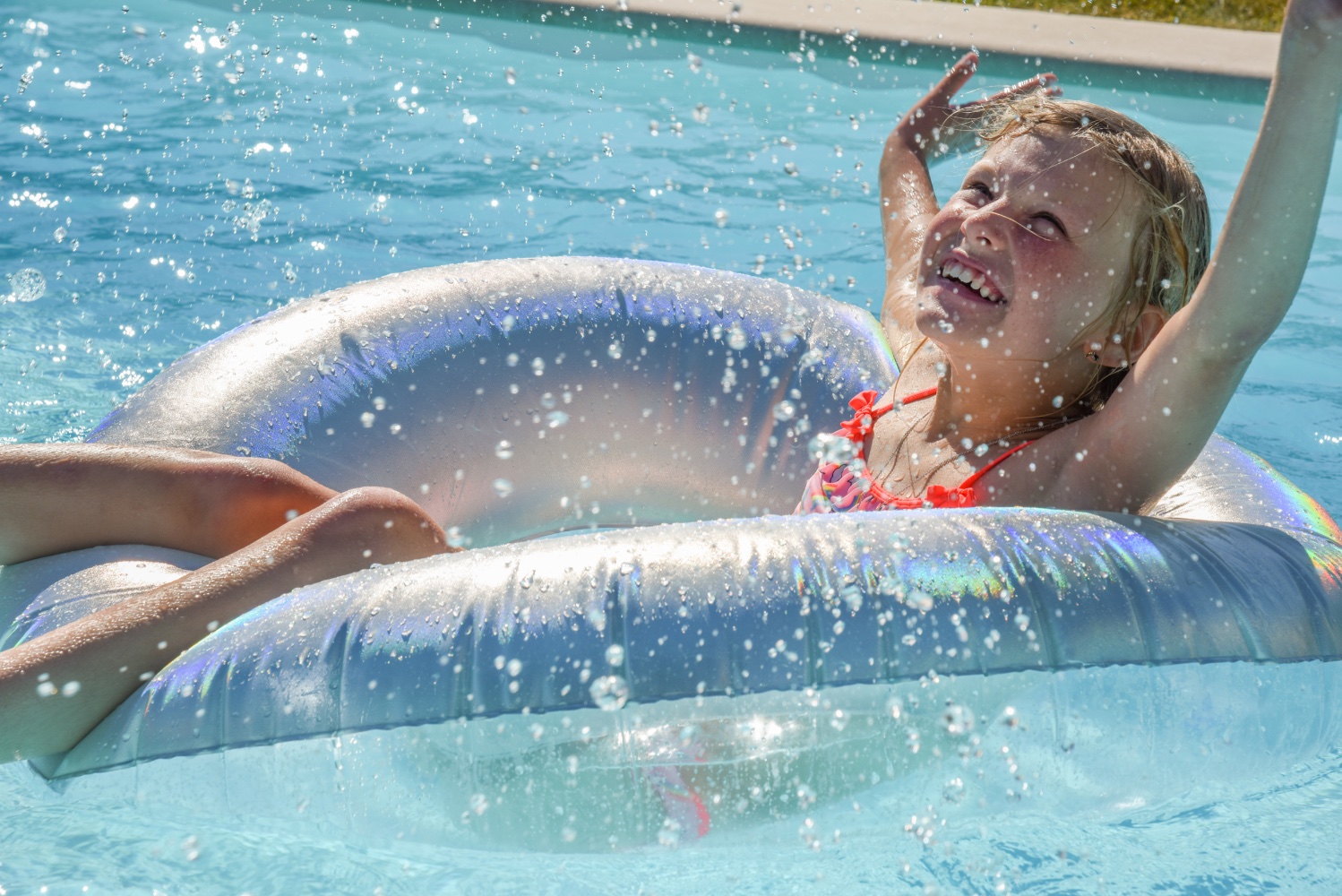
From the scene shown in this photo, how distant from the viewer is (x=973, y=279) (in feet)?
6.39

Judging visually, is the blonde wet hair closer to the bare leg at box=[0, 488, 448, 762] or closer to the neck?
the neck

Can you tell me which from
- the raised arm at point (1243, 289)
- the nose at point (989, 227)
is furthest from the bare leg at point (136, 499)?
the raised arm at point (1243, 289)

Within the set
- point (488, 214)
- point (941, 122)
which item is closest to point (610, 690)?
point (941, 122)

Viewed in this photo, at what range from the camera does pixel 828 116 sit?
5.39 meters

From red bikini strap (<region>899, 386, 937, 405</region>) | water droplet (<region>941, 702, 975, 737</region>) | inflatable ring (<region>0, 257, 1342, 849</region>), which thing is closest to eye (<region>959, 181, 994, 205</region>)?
red bikini strap (<region>899, 386, 937, 405</region>)

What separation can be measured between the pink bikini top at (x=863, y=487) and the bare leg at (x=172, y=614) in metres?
0.65

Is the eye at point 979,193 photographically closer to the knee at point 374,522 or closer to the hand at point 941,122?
the hand at point 941,122

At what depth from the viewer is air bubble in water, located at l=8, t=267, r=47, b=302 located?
11.8 ft

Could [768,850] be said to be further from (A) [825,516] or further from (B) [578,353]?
(B) [578,353]

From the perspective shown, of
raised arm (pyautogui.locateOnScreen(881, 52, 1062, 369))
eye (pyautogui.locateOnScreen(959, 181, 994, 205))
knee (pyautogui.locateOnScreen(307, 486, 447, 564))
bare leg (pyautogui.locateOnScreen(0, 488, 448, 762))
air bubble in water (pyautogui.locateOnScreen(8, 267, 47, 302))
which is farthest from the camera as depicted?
air bubble in water (pyautogui.locateOnScreen(8, 267, 47, 302))

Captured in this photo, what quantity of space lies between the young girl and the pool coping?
3917mm

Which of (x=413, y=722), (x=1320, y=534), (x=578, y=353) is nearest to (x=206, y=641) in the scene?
(x=413, y=722)

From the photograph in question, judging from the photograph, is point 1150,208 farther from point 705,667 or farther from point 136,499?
point 136,499

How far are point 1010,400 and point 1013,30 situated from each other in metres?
4.45
